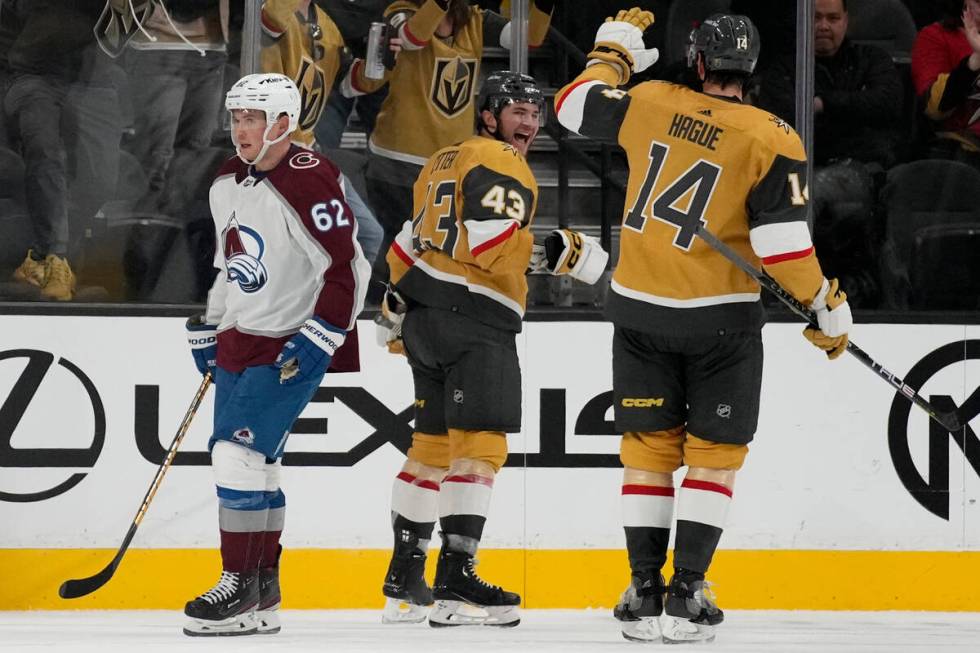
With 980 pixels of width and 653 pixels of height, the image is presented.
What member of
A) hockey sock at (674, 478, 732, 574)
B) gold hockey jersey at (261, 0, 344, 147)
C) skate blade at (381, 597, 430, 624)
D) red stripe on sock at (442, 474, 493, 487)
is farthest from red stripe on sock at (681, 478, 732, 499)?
gold hockey jersey at (261, 0, 344, 147)

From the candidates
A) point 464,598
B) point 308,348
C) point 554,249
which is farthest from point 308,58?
point 464,598

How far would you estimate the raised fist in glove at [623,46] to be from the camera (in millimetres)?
3820

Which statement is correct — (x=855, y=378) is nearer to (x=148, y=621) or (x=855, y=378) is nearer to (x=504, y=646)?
(x=504, y=646)

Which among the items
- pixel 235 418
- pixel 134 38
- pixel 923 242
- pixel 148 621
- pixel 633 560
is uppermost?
pixel 134 38

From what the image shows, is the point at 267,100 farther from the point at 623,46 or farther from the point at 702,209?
the point at 702,209

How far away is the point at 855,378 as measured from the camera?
178 inches

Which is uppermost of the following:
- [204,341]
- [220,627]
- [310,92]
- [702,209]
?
[310,92]

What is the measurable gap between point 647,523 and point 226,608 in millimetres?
995

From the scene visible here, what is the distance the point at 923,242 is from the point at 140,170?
2382 millimetres

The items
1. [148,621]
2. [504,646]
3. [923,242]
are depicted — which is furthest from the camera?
[923,242]

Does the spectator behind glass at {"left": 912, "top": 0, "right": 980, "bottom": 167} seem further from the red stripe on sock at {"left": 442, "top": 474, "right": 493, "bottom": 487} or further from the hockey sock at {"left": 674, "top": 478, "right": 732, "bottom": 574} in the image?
the red stripe on sock at {"left": 442, "top": 474, "right": 493, "bottom": 487}

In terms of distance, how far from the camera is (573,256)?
3.71 m

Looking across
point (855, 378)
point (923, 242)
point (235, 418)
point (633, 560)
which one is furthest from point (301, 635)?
point (923, 242)

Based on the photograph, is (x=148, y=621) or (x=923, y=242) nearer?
(x=148, y=621)
